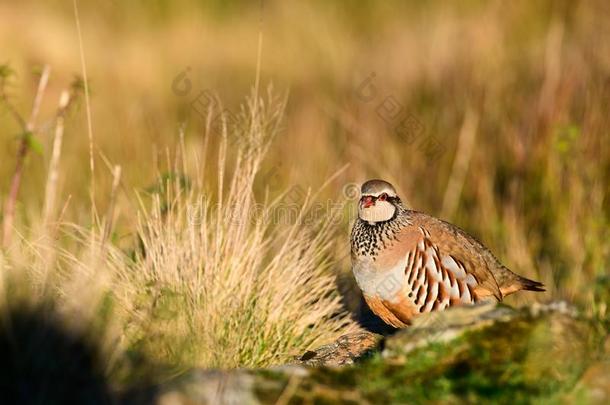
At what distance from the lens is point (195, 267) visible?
4703 mm

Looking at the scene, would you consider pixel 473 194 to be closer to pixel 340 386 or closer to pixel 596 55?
pixel 596 55

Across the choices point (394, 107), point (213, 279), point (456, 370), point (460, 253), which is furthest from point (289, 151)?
point (456, 370)

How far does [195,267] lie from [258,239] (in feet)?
1.51

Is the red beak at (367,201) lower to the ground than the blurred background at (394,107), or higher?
lower

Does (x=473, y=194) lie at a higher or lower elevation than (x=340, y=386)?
higher

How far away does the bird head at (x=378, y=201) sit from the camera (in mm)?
5289

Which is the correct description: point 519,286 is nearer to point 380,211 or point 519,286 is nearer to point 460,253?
point 460,253

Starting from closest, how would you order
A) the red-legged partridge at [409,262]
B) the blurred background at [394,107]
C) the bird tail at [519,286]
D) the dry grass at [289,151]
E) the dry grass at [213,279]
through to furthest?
the dry grass at [213,279]
the dry grass at [289,151]
the red-legged partridge at [409,262]
the bird tail at [519,286]
the blurred background at [394,107]

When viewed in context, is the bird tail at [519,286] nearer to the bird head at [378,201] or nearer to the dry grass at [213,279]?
the bird head at [378,201]

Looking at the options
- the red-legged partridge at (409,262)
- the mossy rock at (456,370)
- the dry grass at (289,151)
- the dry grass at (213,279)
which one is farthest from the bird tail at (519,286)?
the mossy rock at (456,370)

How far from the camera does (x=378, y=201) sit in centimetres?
530

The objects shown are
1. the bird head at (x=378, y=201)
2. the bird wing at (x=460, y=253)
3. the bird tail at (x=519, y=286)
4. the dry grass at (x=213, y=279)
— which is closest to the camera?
the dry grass at (x=213, y=279)

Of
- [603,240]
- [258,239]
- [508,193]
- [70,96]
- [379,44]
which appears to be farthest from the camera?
[379,44]

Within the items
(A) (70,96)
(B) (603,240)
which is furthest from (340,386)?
(B) (603,240)
